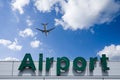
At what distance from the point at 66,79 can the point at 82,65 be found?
12.1ft

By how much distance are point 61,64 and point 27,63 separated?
5.76 meters

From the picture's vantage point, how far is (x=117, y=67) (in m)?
58.1

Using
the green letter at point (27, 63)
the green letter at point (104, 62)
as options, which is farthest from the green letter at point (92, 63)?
the green letter at point (27, 63)

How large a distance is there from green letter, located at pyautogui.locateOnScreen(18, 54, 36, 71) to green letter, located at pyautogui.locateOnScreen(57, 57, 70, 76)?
418cm

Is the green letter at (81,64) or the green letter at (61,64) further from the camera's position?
the green letter at (81,64)

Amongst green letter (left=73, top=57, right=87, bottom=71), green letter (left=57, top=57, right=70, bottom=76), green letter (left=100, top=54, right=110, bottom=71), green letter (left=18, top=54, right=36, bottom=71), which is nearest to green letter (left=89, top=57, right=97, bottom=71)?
green letter (left=73, top=57, right=87, bottom=71)

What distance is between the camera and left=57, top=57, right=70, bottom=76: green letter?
57656 mm

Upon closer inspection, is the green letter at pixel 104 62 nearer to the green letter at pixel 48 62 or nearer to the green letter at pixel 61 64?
the green letter at pixel 61 64

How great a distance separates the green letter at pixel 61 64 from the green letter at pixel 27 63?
4184 millimetres

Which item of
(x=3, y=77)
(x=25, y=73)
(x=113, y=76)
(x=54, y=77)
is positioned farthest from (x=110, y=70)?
(x=3, y=77)

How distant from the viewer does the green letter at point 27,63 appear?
5779 centimetres

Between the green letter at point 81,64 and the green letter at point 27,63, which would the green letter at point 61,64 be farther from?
the green letter at point 27,63

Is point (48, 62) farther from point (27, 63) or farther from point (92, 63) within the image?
point (92, 63)

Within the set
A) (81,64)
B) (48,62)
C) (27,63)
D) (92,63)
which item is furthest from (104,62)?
(27,63)
